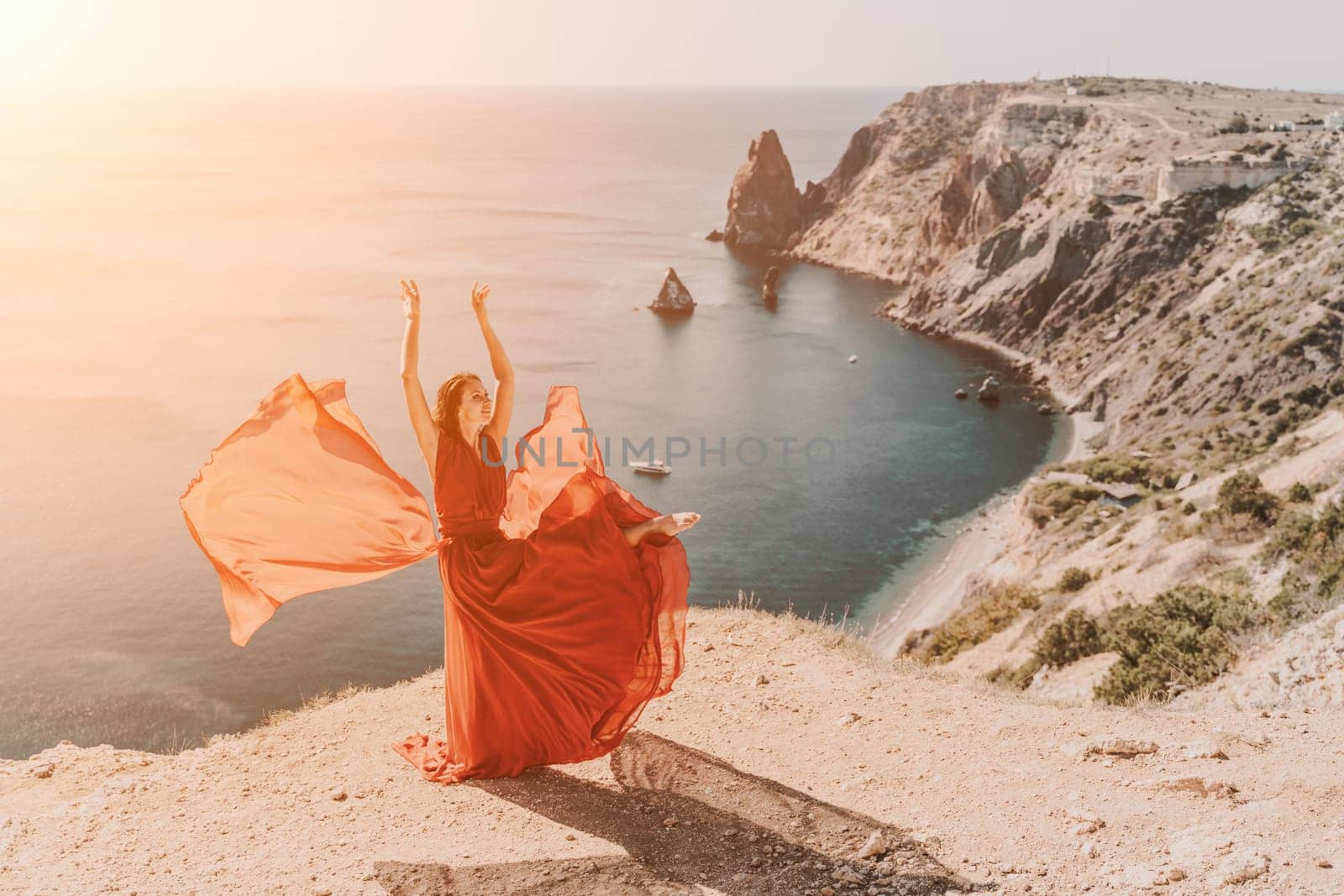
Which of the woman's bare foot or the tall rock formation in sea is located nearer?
the woman's bare foot

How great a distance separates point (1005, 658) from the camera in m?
23.9

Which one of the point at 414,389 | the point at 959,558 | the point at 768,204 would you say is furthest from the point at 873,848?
the point at 768,204

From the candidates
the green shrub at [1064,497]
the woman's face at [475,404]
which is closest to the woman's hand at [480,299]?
the woman's face at [475,404]

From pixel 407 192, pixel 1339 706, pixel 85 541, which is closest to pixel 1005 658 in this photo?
pixel 1339 706

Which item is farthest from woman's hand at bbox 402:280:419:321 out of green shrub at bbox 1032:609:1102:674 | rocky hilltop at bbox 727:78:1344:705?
green shrub at bbox 1032:609:1102:674

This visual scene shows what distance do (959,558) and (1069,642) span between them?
2325 cm

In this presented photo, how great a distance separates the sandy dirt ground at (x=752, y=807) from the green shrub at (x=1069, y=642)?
1018 centimetres

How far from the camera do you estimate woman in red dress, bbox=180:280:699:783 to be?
8586mm

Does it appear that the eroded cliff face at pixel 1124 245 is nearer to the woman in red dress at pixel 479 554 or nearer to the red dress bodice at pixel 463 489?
the woman in red dress at pixel 479 554

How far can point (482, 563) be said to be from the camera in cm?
859

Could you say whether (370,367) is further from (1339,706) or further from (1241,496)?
(1339,706)

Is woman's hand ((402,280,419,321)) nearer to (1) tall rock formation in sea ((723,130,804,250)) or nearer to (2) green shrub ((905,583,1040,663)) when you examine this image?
(2) green shrub ((905,583,1040,663))

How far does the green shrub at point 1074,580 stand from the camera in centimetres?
2778

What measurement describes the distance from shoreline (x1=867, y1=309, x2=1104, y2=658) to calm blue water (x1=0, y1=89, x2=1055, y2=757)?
1.45 metres
